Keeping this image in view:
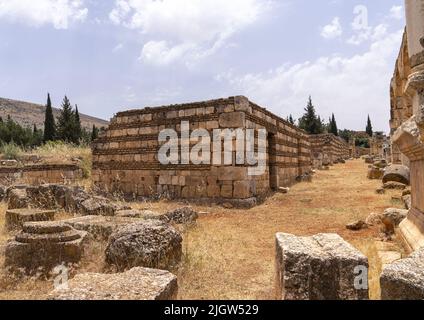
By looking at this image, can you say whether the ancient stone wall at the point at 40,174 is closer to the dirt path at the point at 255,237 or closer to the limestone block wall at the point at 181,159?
the limestone block wall at the point at 181,159

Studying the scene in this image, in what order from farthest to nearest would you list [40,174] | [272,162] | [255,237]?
[40,174] < [272,162] < [255,237]

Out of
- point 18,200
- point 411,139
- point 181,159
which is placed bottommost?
point 18,200

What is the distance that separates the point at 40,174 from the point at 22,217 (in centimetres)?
966

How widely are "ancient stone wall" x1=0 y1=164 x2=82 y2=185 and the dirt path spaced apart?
8184 mm

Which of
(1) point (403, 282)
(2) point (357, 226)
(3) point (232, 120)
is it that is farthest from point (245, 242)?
(3) point (232, 120)

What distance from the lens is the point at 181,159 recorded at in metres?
11.0

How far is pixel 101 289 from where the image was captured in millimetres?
2648

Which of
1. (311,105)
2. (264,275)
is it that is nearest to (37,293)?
(264,275)

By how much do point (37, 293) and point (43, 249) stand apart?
75 centimetres

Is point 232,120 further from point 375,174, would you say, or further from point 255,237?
point 375,174

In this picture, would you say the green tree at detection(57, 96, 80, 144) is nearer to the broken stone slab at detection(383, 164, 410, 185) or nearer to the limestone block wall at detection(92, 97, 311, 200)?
the limestone block wall at detection(92, 97, 311, 200)

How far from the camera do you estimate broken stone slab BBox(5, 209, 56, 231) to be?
19.2 ft

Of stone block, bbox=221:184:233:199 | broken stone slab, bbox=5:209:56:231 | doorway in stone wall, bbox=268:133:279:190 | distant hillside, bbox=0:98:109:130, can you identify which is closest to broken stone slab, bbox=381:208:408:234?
stone block, bbox=221:184:233:199
